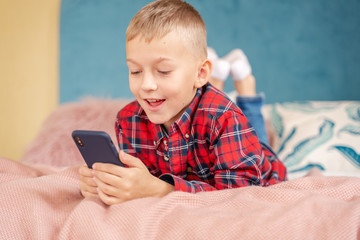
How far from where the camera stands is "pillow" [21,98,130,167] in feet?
5.03

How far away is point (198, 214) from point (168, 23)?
452 millimetres

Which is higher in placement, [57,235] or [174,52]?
[174,52]

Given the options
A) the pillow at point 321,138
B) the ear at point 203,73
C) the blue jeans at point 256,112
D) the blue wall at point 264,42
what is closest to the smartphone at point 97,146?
the ear at point 203,73

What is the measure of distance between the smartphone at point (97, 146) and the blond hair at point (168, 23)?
26cm

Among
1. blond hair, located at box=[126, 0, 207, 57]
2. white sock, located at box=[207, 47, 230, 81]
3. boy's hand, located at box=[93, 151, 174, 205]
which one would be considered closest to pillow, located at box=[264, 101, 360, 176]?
white sock, located at box=[207, 47, 230, 81]

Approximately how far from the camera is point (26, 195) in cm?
72

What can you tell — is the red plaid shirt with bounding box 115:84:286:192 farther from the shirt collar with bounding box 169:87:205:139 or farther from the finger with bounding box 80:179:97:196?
the finger with bounding box 80:179:97:196

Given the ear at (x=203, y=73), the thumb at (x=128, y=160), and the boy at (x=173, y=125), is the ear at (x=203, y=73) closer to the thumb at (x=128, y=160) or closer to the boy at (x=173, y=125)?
the boy at (x=173, y=125)

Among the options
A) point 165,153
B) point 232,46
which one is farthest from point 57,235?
point 232,46

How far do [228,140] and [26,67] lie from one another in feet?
6.11

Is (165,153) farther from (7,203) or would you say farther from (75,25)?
(75,25)

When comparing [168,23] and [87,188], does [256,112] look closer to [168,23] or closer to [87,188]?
[168,23]

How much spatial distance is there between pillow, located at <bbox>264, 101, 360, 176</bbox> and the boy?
59 cm

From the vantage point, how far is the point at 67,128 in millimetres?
1604
